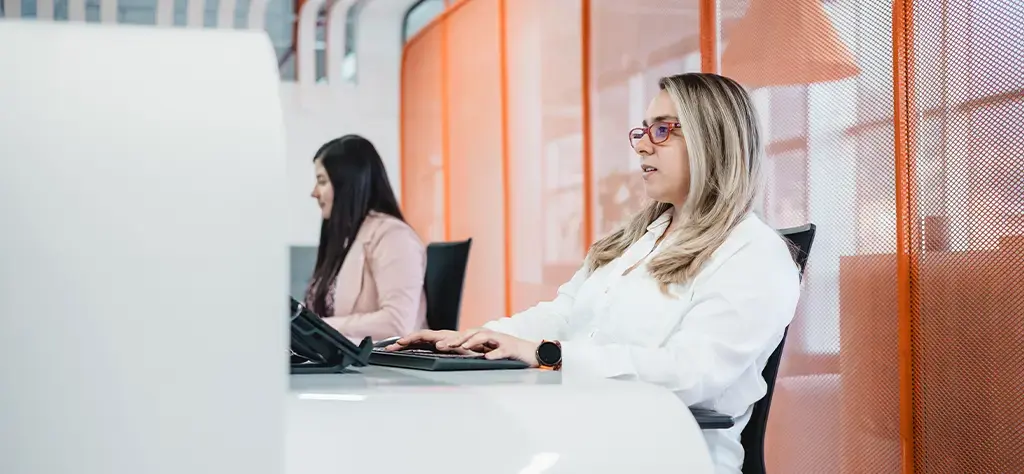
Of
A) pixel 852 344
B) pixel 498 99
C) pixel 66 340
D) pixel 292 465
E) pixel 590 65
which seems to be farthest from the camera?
pixel 498 99

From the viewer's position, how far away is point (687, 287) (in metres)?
2.00

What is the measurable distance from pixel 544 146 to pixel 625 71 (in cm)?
105

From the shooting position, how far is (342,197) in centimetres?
385

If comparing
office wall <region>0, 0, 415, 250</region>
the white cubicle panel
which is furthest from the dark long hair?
office wall <region>0, 0, 415, 250</region>

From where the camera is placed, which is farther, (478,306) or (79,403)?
(478,306)

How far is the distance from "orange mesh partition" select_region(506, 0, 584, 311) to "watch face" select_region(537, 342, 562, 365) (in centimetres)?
341

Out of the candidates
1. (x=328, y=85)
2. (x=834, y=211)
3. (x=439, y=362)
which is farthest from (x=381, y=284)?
(x=328, y=85)

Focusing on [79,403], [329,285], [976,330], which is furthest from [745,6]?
[79,403]

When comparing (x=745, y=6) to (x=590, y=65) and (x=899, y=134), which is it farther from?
(x=590, y=65)

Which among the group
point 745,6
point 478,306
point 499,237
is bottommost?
point 478,306

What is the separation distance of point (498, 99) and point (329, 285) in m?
2.78

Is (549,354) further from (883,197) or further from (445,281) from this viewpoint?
(445,281)

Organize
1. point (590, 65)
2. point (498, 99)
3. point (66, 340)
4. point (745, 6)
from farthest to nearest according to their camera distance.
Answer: point (498, 99), point (590, 65), point (745, 6), point (66, 340)

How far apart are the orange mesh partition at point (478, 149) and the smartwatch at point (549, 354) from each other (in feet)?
15.0
